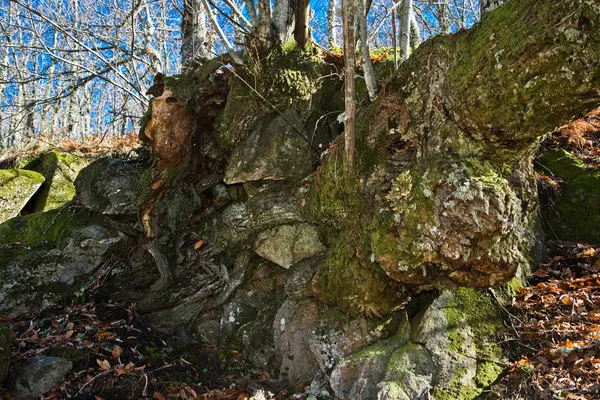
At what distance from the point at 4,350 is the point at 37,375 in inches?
13.5

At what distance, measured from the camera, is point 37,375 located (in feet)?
11.9

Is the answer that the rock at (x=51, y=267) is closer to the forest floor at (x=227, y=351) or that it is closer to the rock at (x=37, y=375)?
the forest floor at (x=227, y=351)

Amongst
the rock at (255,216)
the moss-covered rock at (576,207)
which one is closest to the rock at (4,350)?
the rock at (255,216)

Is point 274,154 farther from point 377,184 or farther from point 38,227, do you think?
point 38,227

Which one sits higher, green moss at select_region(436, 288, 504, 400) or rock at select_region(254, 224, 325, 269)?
rock at select_region(254, 224, 325, 269)

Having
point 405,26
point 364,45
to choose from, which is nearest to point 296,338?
point 364,45

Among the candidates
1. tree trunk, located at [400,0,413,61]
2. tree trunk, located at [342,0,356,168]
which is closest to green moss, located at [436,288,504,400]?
tree trunk, located at [342,0,356,168]

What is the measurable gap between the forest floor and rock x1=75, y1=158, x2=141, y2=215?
1080 millimetres

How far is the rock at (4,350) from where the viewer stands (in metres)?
3.50

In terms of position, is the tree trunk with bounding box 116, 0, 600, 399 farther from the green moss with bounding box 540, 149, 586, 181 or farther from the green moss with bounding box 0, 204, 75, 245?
the green moss with bounding box 0, 204, 75, 245

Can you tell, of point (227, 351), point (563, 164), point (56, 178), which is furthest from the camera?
point (56, 178)

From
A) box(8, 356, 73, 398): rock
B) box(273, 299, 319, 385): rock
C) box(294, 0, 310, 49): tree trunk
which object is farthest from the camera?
box(294, 0, 310, 49): tree trunk

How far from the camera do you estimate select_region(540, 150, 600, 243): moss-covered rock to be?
474 cm

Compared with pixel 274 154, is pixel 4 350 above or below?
below
